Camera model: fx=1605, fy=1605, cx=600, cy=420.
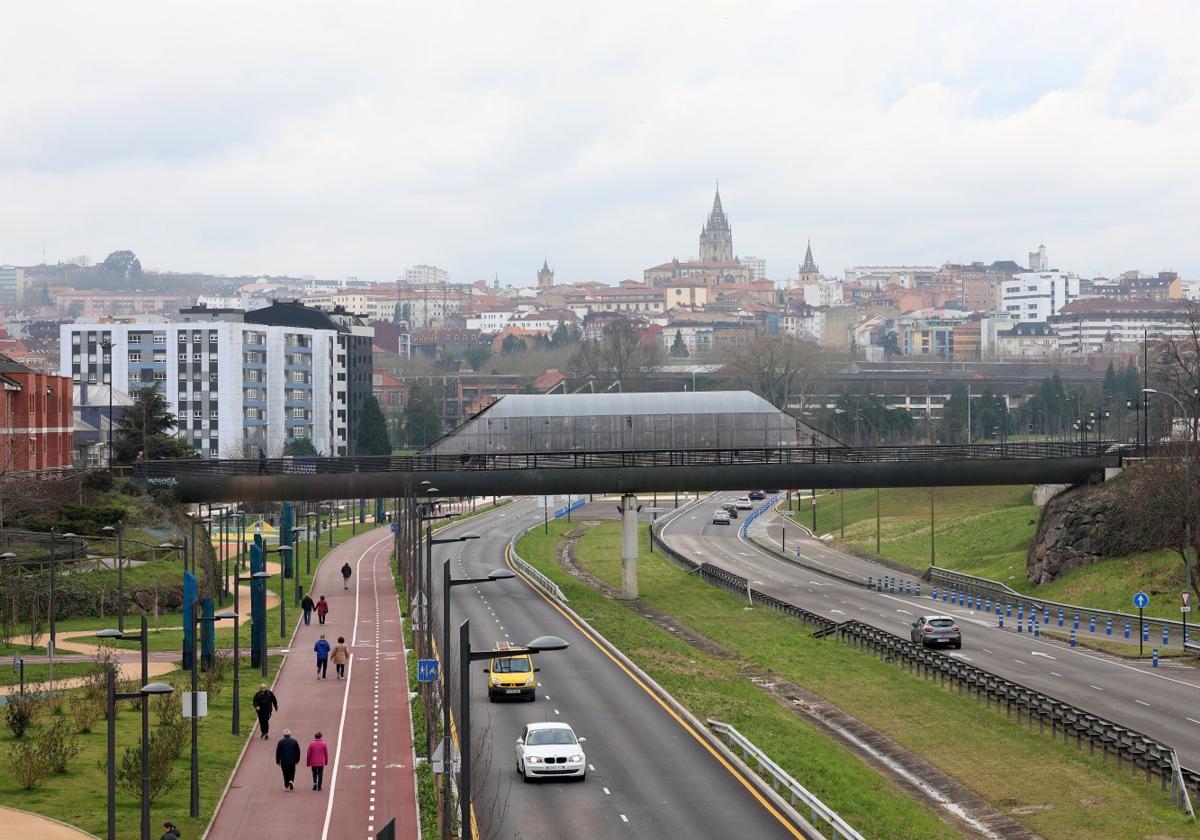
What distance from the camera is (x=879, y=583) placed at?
90.9 m

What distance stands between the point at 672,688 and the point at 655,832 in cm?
1970

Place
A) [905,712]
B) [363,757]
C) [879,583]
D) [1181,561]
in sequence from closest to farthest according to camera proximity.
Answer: [363,757], [905,712], [1181,561], [879,583]

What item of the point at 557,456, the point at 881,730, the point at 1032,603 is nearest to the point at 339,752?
the point at 881,730

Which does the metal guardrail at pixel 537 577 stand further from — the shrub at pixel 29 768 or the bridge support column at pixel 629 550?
the shrub at pixel 29 768

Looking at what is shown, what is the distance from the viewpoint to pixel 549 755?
36656 millimetres

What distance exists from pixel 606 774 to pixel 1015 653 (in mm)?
28773

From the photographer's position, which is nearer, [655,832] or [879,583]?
[655,832]

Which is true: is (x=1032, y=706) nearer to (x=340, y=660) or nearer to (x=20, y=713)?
(x=340, y=660)

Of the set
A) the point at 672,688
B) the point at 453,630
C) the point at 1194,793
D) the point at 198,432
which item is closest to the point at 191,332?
the point at 198,432

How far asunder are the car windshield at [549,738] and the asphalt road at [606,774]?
890mm

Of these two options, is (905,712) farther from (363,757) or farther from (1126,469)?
(1126,469)

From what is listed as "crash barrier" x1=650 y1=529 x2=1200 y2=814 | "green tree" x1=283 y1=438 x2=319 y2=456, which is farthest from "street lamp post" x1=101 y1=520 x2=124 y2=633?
"green tree" x1=283 y1=438 x2=319 y2=456

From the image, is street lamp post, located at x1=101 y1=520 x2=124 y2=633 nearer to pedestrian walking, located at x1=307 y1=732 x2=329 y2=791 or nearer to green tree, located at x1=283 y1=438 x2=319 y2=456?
pedestrian walking, located at x1=307 y1=732 x2=329 y2=791

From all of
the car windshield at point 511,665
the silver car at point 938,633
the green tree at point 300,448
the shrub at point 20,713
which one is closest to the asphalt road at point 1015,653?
the silver car at point 938,633
